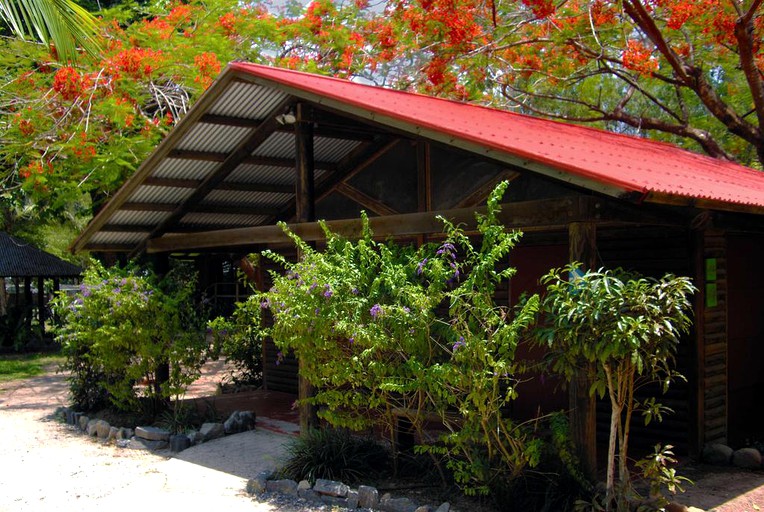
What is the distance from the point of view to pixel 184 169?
10.3 m

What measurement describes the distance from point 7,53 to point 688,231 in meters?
11.9

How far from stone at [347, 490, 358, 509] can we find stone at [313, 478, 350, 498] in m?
0.06

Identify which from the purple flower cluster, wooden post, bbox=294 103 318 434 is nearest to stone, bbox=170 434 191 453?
wooden post, bbox=294 103 318 434

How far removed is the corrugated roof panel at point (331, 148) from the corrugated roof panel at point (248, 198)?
1.40 m

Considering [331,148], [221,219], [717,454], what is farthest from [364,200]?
[717,454]

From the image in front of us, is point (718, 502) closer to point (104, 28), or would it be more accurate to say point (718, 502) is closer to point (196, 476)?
point (196, 476)

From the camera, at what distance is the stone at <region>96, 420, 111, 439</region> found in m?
10.4

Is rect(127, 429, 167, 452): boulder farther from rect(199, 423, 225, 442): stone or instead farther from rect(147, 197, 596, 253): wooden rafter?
rect(147, 197, 596, 253): wooden rafter

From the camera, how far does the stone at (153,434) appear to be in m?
9.79

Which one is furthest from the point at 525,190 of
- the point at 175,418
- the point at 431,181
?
the point at 175,418

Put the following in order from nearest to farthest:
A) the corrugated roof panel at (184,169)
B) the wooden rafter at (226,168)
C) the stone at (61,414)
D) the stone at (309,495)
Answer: the stone at (309,495)
the wooden rafter at (226,168)
the corrugated roof panel at (184,169)
the stone at (61,414)

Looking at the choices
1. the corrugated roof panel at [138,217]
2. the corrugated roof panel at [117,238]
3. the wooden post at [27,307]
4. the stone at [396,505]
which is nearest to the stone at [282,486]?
the stone at [396,505]

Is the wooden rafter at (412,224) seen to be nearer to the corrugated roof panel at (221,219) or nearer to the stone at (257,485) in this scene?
the corrugated roof panel at (221,219)

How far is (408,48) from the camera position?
1529 centimetres
